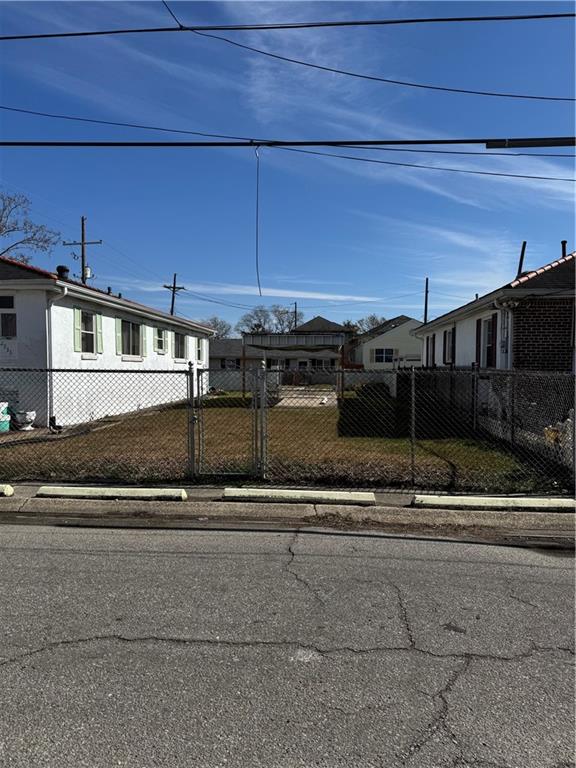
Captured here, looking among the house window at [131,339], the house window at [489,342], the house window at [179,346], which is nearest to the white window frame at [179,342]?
the house window at [179,346]

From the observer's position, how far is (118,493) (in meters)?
6.94

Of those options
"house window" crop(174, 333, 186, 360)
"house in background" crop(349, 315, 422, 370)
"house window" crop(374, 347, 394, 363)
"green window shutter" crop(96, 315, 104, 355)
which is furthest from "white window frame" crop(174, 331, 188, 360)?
"house window" crop(374, 347, 394, 363)

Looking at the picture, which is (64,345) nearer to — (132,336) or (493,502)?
(132,336)

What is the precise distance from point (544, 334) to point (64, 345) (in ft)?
37.9

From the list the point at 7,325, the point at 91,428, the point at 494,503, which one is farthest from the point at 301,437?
the point at 7,325

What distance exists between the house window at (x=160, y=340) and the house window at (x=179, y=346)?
4.43 feet

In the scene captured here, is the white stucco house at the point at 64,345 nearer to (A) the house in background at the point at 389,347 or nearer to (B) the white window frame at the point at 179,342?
(B) the white window frame at the point at 179,342

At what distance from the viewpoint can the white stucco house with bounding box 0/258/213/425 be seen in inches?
520

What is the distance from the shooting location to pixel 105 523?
606 cm

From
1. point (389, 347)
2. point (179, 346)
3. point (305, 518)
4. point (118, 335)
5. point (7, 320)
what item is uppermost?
point (389, 347)

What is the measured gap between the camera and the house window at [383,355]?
5157cm

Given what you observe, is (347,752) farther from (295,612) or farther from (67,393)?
(67,393)

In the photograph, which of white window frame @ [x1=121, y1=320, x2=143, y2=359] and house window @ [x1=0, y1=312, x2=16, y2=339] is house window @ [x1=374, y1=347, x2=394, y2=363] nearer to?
white window frame @ [x1=121, y1=320, x2=143, y2=359]

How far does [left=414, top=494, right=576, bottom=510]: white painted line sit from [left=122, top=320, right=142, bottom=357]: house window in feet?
44.2
